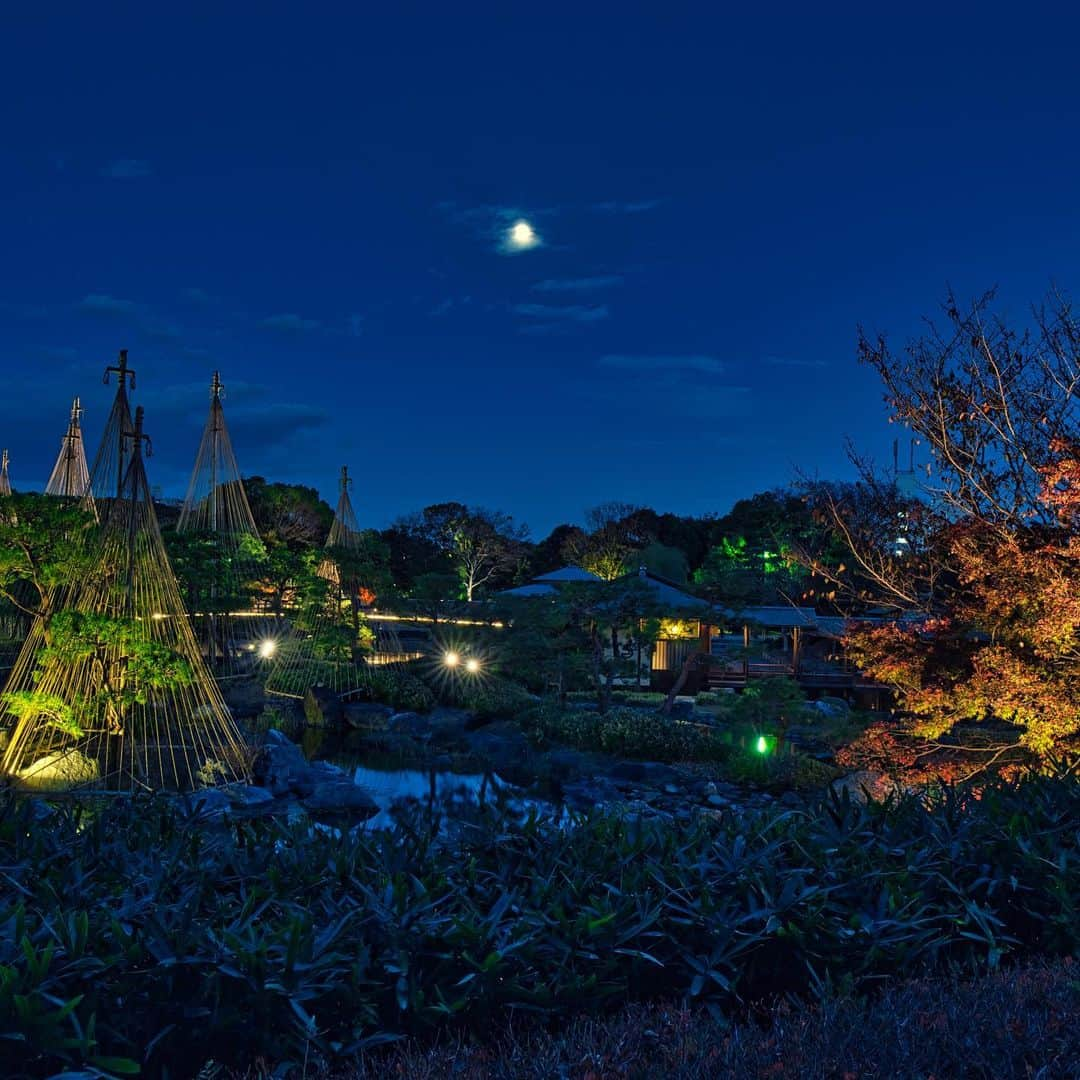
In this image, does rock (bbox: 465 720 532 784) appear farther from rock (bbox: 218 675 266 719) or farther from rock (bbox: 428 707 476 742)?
rock (bbox: 218 675 266 719)

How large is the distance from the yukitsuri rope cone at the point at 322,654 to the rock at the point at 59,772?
8.41 meters

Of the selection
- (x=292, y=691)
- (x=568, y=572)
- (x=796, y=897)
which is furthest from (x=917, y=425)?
(x=568, y=572)

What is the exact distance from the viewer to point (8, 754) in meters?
9.68

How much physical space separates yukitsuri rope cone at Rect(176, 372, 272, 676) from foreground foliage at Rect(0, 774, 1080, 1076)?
47.8 ft

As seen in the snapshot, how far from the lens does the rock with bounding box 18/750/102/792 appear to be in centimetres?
962

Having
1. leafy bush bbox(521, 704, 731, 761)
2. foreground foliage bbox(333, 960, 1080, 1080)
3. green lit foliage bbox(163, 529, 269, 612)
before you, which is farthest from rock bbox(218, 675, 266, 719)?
foreground foliage bbox(333, 960, 1080, 1080)

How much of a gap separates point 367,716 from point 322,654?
2.18 meters

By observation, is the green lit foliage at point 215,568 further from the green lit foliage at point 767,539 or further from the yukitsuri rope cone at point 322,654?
the green lit foliage at point 767,539

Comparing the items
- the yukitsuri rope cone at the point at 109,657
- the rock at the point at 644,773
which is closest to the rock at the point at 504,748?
the rock at the point at 644,773

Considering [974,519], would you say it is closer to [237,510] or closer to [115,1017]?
[115,1017]

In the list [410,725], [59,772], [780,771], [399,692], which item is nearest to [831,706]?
[780,771]

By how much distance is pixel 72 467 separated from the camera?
21.7m

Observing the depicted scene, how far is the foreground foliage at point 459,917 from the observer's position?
2412 millimetres

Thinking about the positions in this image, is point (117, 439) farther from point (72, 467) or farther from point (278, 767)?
point (72, 467)
